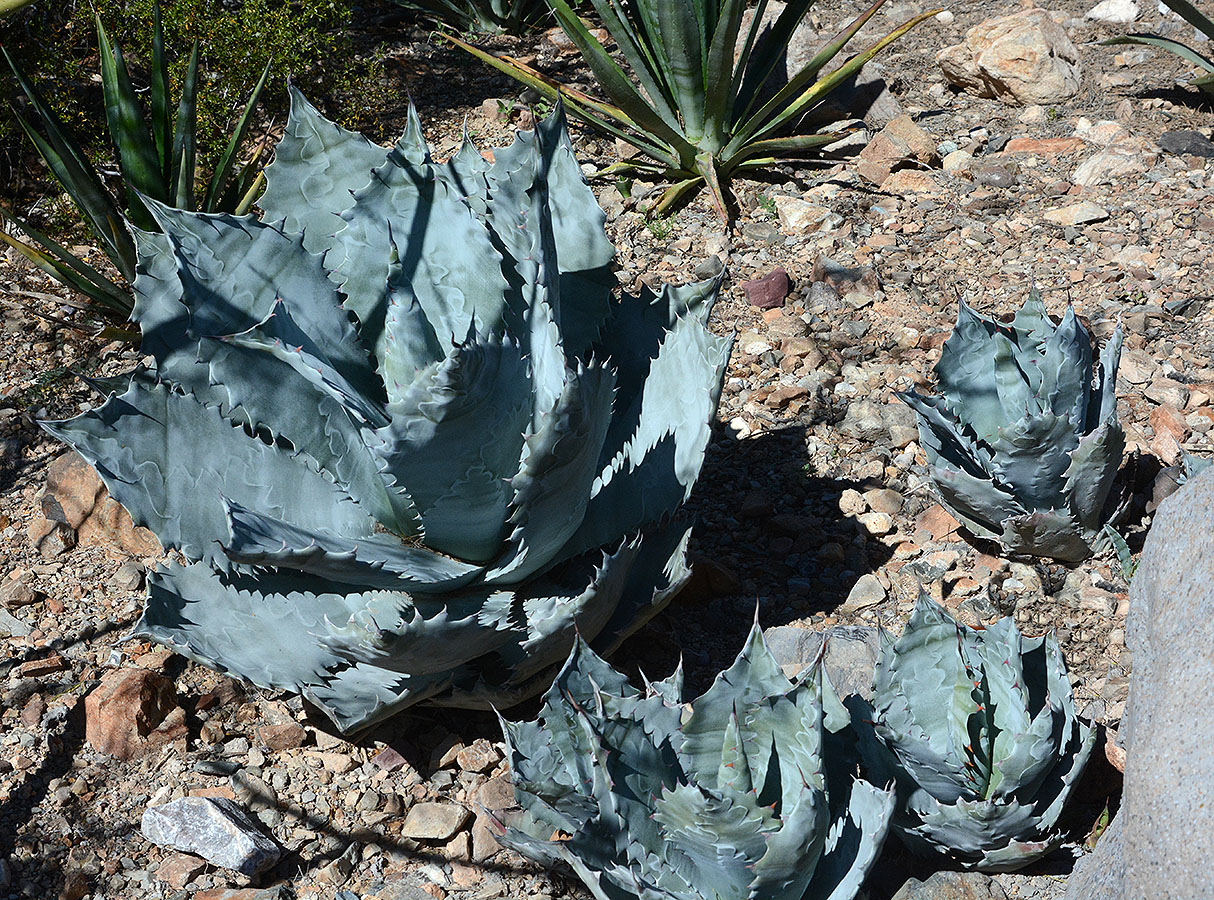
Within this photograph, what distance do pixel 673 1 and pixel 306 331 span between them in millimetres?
2340

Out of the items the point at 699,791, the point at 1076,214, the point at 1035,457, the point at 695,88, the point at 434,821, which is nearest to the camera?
the point at 699,791

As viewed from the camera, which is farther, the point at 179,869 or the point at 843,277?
the point at 843,277

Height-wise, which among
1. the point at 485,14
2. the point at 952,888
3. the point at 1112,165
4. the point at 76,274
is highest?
the point at 485,14

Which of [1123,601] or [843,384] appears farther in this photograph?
[843,384]

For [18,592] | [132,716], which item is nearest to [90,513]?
[18,592]

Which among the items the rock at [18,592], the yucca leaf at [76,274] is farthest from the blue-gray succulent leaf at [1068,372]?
the yucca leaf at [76,274]

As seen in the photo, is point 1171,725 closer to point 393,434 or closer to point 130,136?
point 393,434

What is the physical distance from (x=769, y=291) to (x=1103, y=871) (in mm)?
2151

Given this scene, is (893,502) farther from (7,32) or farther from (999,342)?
(7,32)

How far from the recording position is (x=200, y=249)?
2.03 meters

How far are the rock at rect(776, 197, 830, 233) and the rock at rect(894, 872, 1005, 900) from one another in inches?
95.6

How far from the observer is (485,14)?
5336 millimetres

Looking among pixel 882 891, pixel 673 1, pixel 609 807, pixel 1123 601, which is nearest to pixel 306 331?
pixel 609 807

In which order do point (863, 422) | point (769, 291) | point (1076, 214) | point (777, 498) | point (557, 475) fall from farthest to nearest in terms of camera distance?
point (1076, 214), point (769, 291), point (863, 422), point (777, 498), point (557, 475)
